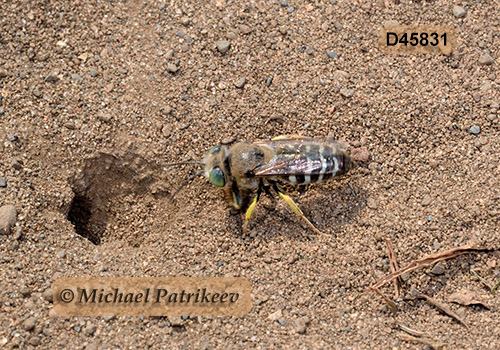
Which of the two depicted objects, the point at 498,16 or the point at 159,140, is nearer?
the point at 159,140

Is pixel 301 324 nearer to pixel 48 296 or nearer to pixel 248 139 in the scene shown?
pixel 248 139

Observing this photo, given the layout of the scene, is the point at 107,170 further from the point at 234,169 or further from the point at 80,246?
the point at 234,169

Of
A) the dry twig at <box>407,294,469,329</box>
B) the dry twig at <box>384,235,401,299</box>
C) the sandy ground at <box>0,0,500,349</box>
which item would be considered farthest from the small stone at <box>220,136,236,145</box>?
the dry twig at <box>407,294,469,329</box>

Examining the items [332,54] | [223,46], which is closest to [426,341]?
[332,54]

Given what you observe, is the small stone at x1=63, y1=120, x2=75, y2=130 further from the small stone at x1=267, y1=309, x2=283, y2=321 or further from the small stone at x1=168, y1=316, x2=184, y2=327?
the small stone at x1=267, y1=309, x2=283, y2=321

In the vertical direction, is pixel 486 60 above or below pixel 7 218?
above

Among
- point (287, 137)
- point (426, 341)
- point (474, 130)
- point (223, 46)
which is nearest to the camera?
point (426, 341)

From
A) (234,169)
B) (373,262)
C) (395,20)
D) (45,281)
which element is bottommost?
(373,262)

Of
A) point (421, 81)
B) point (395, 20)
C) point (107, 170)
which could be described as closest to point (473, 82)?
point (421, 81)
